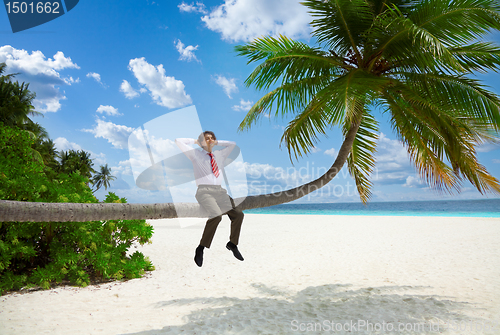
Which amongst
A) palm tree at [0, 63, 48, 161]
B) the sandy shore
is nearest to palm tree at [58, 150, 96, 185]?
palm tree at [0, 63, 48, 161]

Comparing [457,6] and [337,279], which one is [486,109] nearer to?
[457,6]

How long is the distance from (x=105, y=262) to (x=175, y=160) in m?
5.90

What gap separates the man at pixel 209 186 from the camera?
138 inches

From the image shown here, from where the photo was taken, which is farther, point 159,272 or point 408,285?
point 159,272

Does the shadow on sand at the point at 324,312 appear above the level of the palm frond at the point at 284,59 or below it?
below

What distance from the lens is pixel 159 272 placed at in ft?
31.6

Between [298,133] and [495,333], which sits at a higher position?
[298,133]

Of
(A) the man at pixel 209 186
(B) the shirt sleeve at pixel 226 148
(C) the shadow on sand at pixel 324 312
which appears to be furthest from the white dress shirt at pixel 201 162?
(C) the shadow on sand at pixel 324 312

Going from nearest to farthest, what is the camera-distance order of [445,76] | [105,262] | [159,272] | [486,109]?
1. [486,109]
2. [445,76]
3. [105,262]
4. [159,272]

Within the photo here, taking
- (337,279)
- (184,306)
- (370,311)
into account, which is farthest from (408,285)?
(184,306)

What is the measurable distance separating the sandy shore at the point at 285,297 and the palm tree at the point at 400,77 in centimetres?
292

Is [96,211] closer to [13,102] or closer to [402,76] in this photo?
[402,76]

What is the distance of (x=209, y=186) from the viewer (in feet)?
11.8

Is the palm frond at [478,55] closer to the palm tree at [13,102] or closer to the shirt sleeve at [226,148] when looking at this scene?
the shirt sleeve at [226,148]
